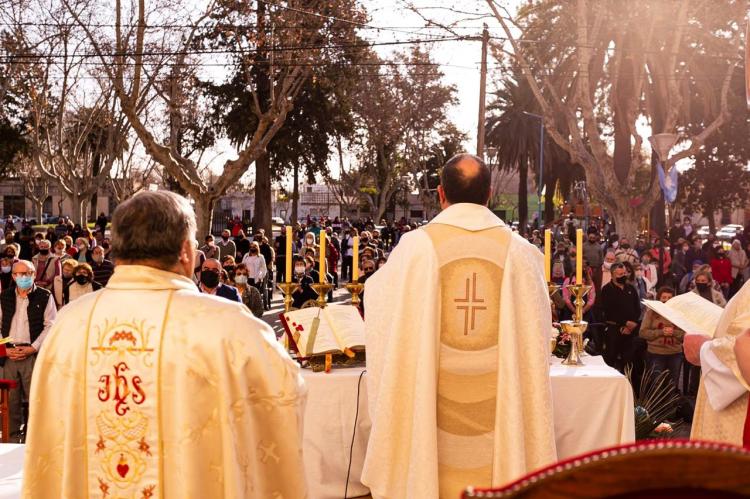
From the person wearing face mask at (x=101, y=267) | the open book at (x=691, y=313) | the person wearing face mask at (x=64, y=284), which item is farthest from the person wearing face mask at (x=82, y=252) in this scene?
the open book at (x=691, y=313)

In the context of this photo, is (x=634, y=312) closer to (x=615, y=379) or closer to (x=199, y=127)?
(x=615, y=379)

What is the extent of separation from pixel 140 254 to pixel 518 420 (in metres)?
2.10

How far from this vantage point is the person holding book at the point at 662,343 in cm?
1008

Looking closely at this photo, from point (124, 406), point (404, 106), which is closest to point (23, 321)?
point (124, 406)

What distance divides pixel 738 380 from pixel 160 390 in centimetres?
191

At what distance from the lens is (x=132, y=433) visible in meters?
3.16

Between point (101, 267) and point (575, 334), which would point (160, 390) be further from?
point (101, 267)

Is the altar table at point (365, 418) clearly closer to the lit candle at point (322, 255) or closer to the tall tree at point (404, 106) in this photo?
the lit candle at point (322, 255)

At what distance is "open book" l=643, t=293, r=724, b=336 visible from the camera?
393 cm

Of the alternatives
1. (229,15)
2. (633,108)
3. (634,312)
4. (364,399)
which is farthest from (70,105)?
(364,399)

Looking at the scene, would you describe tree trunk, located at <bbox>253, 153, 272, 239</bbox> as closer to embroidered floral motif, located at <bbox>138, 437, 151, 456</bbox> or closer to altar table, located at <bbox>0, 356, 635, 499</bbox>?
altar table, located at <bbox>0, 356, 635, 499</bbox>

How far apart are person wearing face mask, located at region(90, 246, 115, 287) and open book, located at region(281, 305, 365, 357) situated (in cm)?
803

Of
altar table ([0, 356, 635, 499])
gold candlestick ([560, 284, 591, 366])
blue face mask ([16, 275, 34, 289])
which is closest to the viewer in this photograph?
altar table ([0, 356, 635, 499])

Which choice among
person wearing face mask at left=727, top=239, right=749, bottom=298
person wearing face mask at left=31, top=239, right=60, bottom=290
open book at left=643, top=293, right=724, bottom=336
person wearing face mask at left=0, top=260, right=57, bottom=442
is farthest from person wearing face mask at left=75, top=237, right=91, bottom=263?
open book at left=643, top=293, right=724, bottom=336
